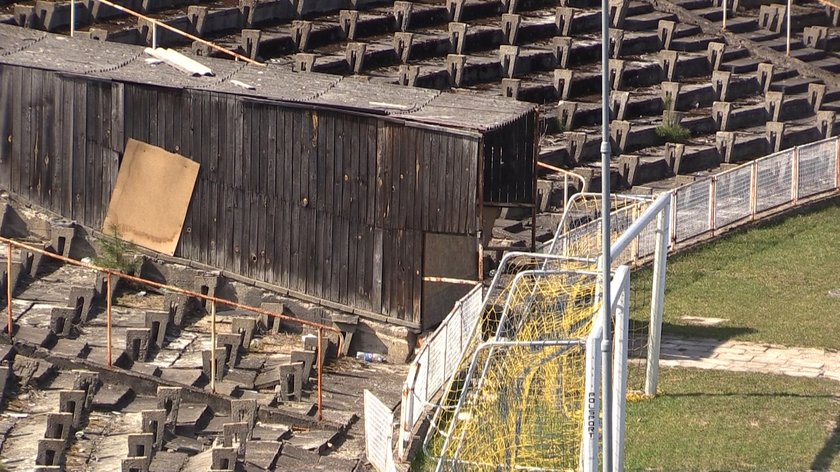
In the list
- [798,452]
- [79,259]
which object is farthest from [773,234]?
[79,259]

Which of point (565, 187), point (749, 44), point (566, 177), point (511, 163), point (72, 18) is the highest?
point (72, 18)

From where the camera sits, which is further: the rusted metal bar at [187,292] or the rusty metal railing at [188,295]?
the rusted metal bar at [187,292]

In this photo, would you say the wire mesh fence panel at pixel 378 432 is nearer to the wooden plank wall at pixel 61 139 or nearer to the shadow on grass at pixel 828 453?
the shadow on grass at pixel 828 453

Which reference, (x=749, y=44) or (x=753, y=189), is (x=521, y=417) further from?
(x=749, y=44)

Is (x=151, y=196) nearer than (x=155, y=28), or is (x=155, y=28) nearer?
(x=151, y=196)

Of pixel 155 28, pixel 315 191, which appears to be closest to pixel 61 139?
pixel 315 191

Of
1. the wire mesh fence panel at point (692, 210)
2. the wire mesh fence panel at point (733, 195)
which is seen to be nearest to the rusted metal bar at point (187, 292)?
the wire mesh fence panel at point (692, 210)

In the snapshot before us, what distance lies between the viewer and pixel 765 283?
78.9ft

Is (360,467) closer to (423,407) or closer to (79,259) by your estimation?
(423,407)

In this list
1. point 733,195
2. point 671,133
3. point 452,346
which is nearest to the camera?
point 452,346

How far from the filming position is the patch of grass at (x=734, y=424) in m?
17.3

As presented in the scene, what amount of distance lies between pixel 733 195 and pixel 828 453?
29.8 ft

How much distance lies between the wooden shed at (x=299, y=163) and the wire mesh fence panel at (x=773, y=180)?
6.11 metres

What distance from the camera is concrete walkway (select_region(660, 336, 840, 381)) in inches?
807
